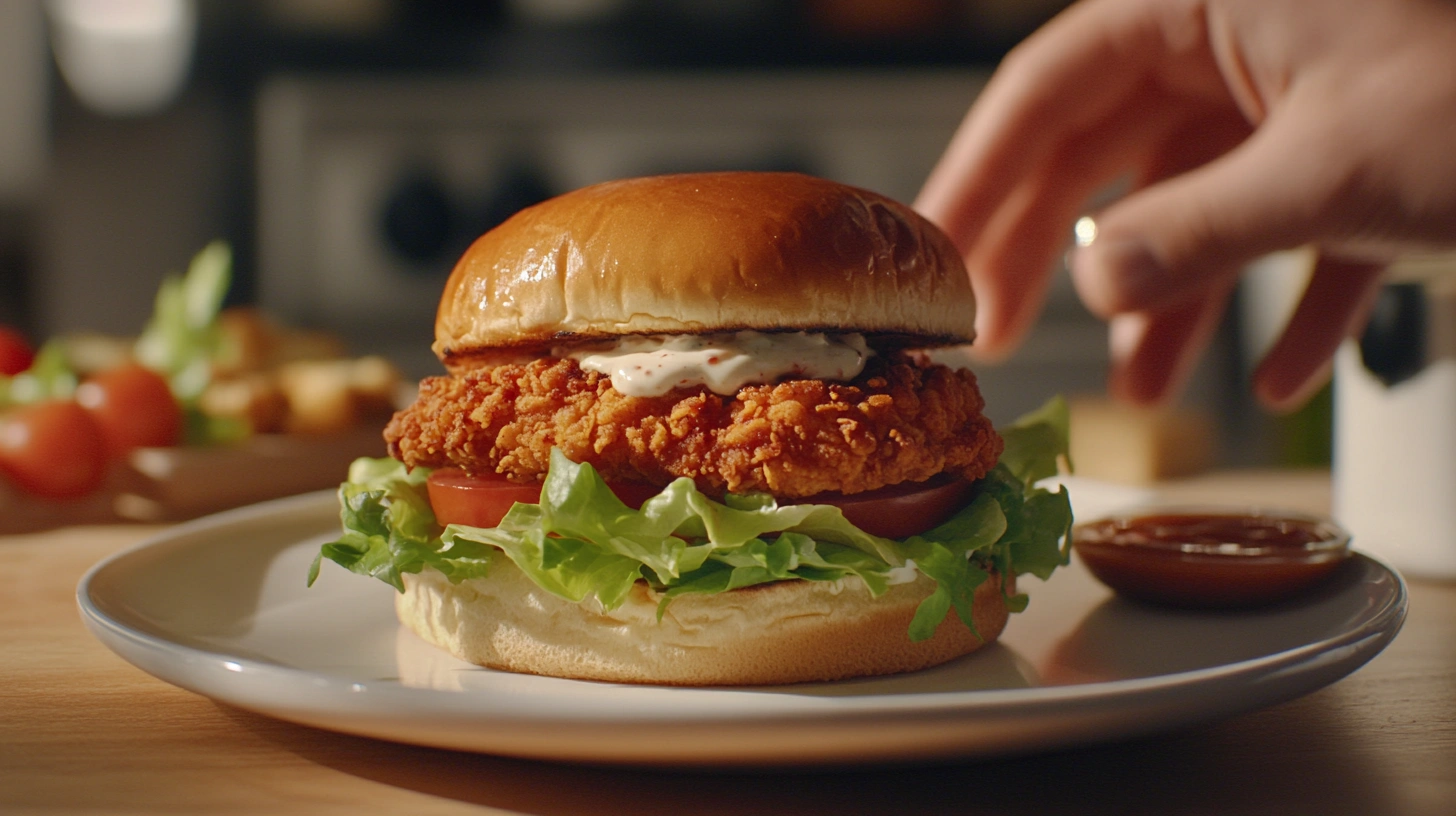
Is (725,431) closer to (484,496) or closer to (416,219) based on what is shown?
(484,496)

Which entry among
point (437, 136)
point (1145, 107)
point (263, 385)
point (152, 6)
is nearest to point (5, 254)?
point (152, 6)

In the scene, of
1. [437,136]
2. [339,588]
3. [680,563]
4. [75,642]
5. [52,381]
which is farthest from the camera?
[437,136]

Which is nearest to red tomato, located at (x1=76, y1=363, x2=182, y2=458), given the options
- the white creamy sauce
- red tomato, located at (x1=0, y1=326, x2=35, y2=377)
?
red tomato, located at (x1=0, y1=326, x2=35, y2=377)

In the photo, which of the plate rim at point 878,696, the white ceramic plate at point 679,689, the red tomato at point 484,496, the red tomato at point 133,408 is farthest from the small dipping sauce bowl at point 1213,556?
the red tomato at point 133,408

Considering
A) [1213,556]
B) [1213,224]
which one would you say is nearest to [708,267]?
[1213,224]

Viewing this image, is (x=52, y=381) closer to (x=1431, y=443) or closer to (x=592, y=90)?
(x=592, y=90)

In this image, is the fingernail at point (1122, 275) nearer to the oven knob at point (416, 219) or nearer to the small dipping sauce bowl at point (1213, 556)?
the small dipping sauce bowl at point (1213, 556)
